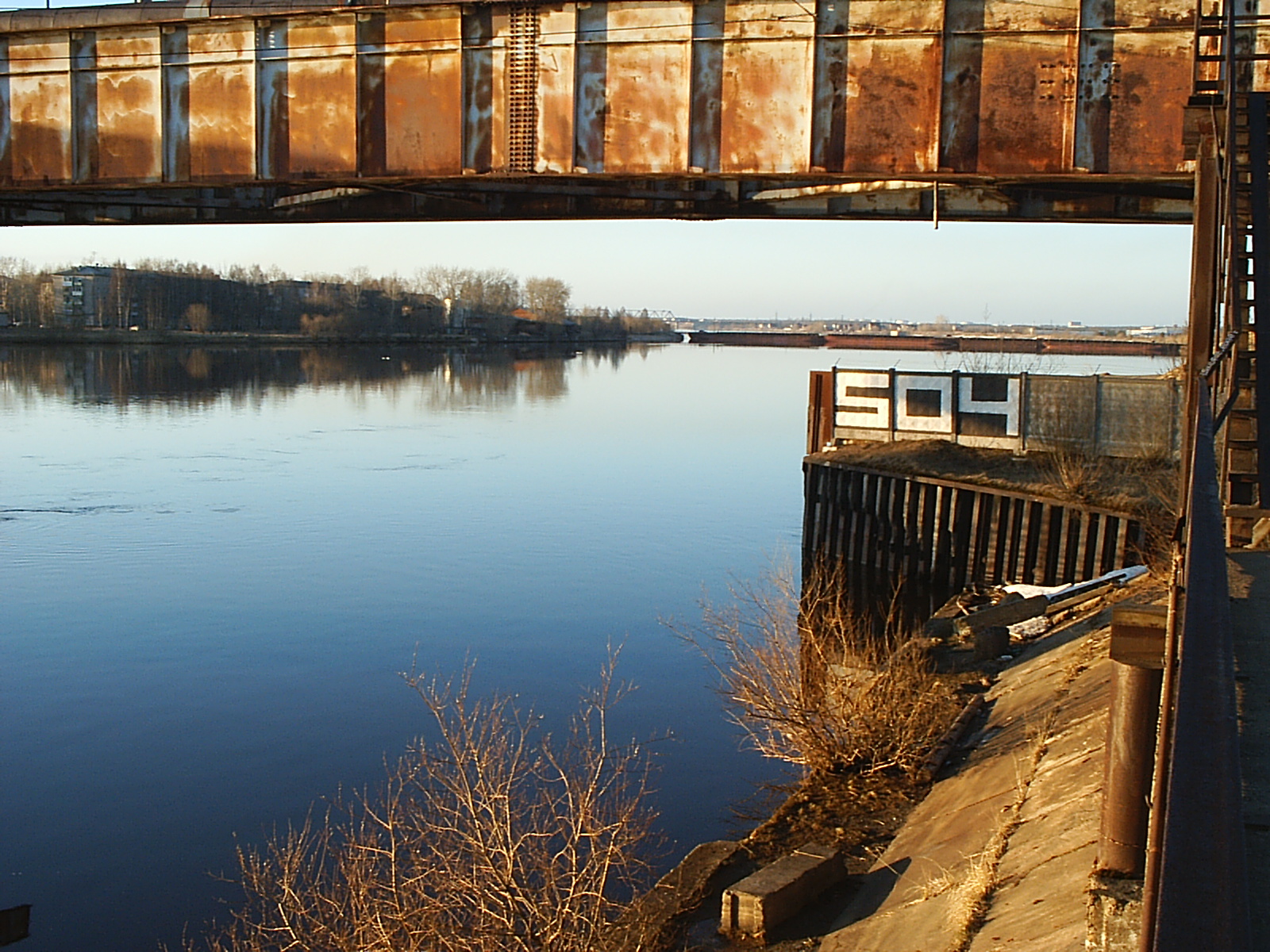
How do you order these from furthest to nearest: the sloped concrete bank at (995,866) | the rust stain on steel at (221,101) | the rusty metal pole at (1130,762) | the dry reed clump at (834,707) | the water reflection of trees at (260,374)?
1. the water reflection of trees at (260,374)
2. the rust stain on steel at (221,101)
3. the dry reed clump at (834,707)
4. the sloped concrete bank at (995,866)
5. the rusty metal pole at (1130,762)

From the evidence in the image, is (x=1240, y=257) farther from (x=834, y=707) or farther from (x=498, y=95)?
(x=498, y=95)

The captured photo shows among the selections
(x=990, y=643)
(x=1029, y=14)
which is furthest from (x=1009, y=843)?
(x=1029, y=14)

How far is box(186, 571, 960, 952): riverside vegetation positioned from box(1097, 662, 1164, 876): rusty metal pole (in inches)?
135

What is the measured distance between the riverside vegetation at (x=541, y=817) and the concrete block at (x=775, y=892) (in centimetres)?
76

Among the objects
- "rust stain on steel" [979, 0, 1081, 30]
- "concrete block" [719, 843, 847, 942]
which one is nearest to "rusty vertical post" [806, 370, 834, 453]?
"rust stain on steel" [979, 0, 1081, 30]

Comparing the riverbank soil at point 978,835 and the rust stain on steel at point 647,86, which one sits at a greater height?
the rust stain on steel at point 647,86

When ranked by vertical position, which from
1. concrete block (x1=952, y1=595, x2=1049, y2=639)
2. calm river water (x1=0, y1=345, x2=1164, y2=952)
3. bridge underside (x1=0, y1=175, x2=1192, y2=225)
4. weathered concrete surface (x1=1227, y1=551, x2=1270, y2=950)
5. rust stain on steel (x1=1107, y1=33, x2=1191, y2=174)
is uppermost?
rust stain on steel (x1=1107, y1=33, x2=1191, y2=174)

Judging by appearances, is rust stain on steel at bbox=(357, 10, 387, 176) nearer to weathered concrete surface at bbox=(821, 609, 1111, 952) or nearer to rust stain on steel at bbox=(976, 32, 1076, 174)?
rust stain on steel at bbox=(976, 32, 1076, 174)

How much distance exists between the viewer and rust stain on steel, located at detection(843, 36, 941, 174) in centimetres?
1446

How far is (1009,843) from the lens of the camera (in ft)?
30.8

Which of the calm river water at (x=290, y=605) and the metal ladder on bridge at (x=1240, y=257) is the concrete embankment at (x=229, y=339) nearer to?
the calm river water at (x=290, y=605)

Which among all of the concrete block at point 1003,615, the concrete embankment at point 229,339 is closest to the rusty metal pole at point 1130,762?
the concrete block at point 1003,615

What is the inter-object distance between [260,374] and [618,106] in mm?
72188

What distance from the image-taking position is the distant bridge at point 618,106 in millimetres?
14117
